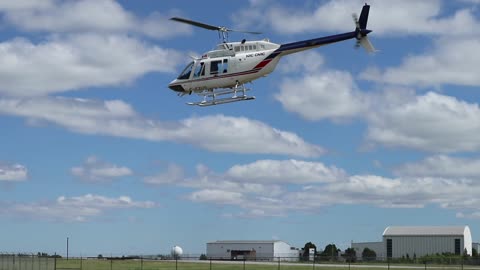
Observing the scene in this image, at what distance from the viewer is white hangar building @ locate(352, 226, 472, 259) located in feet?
450

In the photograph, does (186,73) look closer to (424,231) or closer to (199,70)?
(199,70)

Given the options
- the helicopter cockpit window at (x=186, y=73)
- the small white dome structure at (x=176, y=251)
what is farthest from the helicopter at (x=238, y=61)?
the small white dome structure at (x=176, y=251)

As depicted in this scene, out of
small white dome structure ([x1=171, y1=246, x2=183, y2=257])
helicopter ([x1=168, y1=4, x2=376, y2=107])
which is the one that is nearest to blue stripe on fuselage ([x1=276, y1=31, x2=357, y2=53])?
helicopter ([x1=168, y1=4, x2=376, y2=107])

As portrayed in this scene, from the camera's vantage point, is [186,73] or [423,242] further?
[423,242]

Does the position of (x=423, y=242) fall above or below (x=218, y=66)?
below

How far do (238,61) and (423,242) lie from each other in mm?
97307

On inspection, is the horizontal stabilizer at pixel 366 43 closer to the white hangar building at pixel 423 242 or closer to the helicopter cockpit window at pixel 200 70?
the helicopter cockpit window at pixel 200 70

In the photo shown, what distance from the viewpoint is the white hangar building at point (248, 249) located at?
146 metres

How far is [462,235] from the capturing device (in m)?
137

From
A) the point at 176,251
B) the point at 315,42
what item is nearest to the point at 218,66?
the point at 315,42

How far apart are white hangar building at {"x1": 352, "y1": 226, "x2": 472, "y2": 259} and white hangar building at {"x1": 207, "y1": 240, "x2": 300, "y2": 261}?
58.4 feet

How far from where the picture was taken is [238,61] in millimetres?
50188

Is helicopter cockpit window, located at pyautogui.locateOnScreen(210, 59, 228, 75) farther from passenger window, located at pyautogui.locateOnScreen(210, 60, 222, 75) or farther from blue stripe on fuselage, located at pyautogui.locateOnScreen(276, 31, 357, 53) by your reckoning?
blue stripe on fuselage, located at pyautogui.locateOnScreen(276, 31, 357, 53)

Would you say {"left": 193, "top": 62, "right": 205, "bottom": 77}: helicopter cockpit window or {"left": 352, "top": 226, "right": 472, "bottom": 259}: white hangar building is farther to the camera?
{"left": 352, "top": 226, "right": 472, "bottom": 259}: white hangar building
